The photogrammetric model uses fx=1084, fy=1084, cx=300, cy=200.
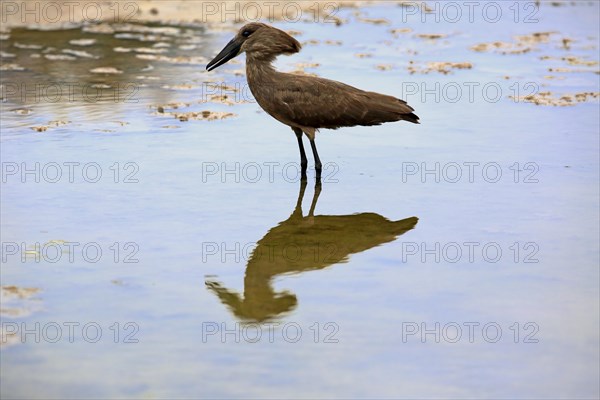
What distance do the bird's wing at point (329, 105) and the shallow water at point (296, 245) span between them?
593 millimetres

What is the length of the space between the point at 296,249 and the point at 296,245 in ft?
0.35

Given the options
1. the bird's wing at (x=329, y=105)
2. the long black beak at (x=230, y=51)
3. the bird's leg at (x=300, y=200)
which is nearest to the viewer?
the bird's leg at (x=300, y=200)

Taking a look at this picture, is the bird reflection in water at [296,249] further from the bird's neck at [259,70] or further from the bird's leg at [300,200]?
the bird's neck at [259,70]

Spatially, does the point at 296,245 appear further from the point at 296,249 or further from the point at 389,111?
the point at 389,111

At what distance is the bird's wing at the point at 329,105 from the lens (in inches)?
419

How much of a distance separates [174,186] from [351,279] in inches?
114

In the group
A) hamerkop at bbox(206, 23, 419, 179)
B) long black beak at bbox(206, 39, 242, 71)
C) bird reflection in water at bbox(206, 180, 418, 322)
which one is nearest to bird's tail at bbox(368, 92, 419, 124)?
hamerkop at bbox(206, 23, 419, 179)

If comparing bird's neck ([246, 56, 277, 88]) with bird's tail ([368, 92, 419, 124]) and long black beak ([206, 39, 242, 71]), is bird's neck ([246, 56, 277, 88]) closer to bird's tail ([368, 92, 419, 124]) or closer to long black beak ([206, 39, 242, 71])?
long black beak ([206, 39, 242, 71])

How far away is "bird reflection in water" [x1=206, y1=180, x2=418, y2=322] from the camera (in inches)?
301

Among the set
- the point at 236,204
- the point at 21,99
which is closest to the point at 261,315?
the point at 236,204

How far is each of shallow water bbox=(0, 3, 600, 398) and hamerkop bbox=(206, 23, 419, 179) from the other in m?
0.58

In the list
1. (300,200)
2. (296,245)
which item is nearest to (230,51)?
(300,200)

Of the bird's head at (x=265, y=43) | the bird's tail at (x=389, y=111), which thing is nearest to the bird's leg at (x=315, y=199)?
the bird's tail at (x=389, y=111)

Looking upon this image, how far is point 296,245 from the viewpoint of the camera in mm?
8906
